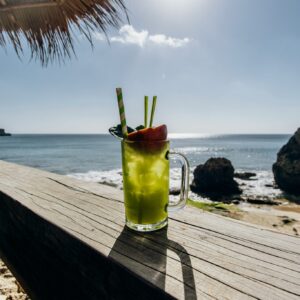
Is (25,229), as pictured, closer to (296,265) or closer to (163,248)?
(163,248)

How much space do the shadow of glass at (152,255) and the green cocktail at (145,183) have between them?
6cm

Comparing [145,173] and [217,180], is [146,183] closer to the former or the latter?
[145,173]

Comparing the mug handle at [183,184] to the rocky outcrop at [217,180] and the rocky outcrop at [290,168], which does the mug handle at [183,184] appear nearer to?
the rocky outcrop at [217,180]

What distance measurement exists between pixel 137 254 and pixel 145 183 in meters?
0.30

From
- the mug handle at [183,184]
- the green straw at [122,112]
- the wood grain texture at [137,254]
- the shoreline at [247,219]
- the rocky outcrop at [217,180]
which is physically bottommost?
the rocky outcrop at [217,180]

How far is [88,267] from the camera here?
0.97m

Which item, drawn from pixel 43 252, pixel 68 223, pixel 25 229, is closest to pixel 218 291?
pixel 68 223

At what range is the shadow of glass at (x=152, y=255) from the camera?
75 centimetres

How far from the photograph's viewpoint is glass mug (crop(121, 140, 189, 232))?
3.62 feet

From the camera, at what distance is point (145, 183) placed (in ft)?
3.66

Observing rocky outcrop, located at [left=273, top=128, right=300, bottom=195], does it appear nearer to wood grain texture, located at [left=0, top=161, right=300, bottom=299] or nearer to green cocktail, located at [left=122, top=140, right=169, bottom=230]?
wood grain texture, located at [left=0, top=161, right=300, bottom=299]

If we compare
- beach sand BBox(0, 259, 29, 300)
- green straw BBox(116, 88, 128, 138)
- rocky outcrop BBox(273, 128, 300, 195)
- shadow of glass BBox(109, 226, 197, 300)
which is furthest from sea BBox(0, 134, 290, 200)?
beach sand BBox(0, 259, 29, 300)

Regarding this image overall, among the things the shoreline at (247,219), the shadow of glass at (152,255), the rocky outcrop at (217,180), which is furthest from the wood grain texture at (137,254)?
the rocky outcrop at (217,180)

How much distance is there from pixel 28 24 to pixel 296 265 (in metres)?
3.19
